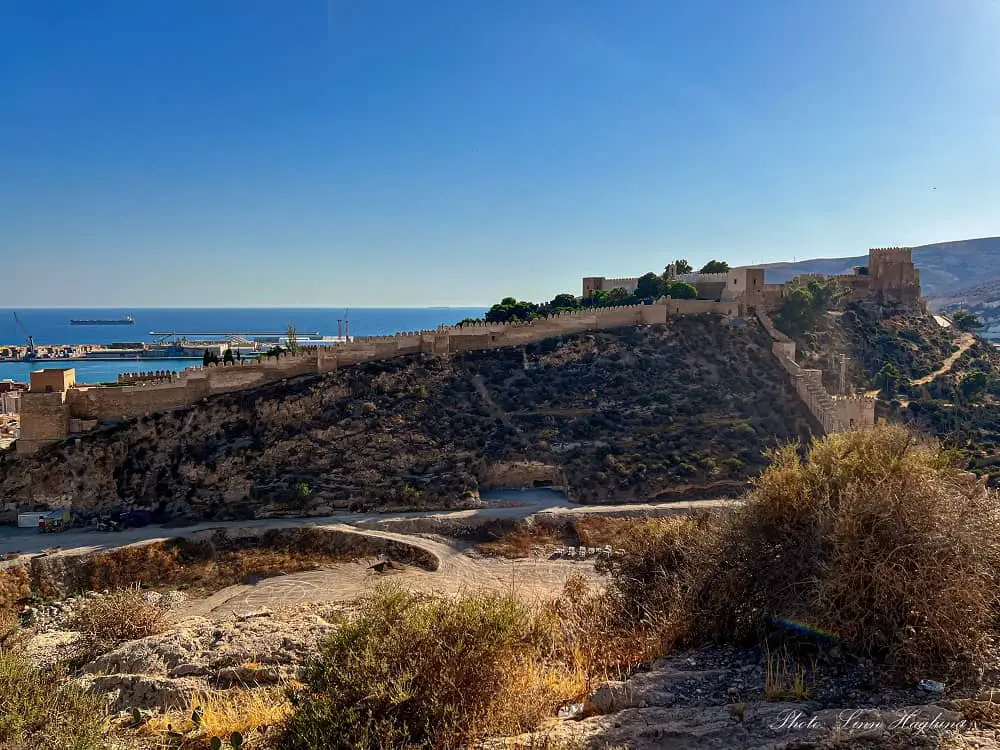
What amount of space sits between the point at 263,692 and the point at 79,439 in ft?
66.3

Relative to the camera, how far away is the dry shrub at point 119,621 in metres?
12.0

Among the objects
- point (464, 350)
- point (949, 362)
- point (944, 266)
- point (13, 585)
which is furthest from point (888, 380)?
point (944, 266)

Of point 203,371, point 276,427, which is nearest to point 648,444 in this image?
point 276,427

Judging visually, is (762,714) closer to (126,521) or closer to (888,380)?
(126,521)

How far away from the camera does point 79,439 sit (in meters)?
23.3

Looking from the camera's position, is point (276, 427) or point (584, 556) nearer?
point (584, 556)

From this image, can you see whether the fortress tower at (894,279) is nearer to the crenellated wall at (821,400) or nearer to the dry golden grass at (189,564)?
the crenellated wall at (821,400)

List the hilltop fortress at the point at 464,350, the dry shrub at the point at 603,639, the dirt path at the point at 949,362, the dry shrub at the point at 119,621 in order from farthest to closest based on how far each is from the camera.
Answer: the dirt path at the point at 949,362 < the hilltop fortress at the point at 464,350 < the dry shrub at the point at 119,621 < the dry shrub at the point at 603,639

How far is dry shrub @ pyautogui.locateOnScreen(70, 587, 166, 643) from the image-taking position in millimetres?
12016

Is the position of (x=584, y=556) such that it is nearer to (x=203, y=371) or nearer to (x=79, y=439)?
(x=203, y=371)

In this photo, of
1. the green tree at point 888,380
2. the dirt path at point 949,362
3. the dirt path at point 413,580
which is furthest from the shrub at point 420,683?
the green tree at point 888,380

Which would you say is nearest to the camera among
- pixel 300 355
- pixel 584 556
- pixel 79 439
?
pixel 584 556

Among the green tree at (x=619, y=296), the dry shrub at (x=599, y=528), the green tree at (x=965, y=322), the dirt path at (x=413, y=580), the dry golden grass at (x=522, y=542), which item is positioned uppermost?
the green tree at (x=619, y=296)

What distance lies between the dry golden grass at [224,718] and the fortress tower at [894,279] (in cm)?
4358
